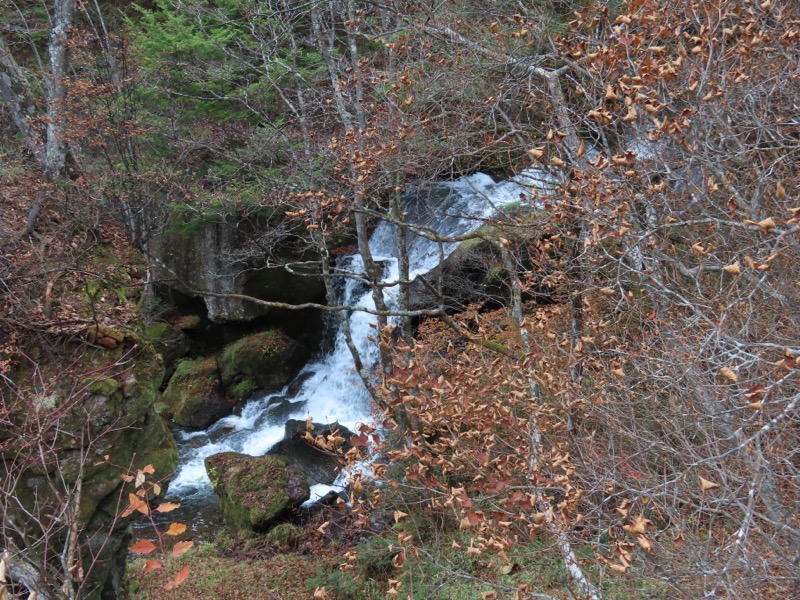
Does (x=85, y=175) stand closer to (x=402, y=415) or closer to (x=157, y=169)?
(x=157, y=169)

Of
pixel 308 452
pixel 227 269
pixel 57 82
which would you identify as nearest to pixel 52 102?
pixel 57 82

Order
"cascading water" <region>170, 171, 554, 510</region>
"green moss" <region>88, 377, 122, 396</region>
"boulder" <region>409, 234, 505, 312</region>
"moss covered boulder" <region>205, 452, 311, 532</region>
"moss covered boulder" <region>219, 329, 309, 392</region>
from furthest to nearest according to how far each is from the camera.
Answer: "moss covered boulder" <region>219, 329, 309, 392</region> → "cascading water" <region>170, 171, 554, 510</region> → "boulder" <region>409, 234, 505, 312</region> → "moss covered boulder" <region>205, 452, 311, 532</region> → "green moss" <region>88, 377, 122, 396</region>

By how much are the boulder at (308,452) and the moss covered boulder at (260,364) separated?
2687 mm

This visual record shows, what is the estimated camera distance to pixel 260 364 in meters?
15.0

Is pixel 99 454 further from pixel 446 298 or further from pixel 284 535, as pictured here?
pixel 446 298

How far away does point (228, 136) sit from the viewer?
1170cm

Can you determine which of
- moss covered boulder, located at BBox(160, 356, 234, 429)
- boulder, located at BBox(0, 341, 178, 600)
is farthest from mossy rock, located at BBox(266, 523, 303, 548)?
moss covered boulder, located at BBox(160, 356, 234, 429)

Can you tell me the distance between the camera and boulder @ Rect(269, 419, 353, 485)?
11.3 meters

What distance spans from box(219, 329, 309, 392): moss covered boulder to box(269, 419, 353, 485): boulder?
8.81ft

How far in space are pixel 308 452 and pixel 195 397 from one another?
4168mm

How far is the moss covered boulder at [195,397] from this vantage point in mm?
14195

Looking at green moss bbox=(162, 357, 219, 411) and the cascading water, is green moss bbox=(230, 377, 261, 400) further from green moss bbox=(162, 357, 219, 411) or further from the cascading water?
green moss bbox=(162, 357, 219, 411)

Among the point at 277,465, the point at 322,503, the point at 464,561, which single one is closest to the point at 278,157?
the point at 277,465

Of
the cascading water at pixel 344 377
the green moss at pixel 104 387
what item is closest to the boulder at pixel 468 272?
the cascading water at pixel 344 377
